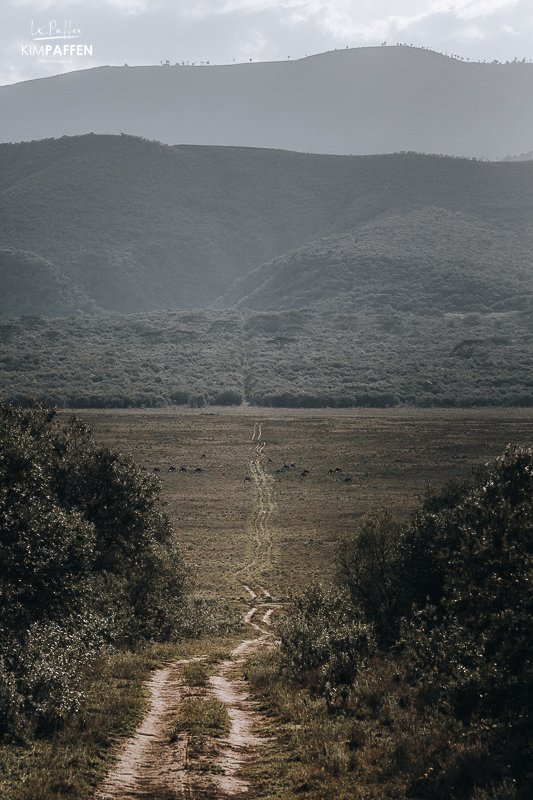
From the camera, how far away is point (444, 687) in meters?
9.63

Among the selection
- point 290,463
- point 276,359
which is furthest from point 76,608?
point 276,359

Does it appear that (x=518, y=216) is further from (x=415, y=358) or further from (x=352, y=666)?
(x=352, y=666)

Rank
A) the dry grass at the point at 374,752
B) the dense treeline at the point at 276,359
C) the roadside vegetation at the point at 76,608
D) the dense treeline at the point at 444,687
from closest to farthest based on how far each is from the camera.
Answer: the dry grass at the point at 374,752
the dense treeline at the point at 444,687
the roadside vegetation at the point at 76,608
the dense treeline at the point at 276,359

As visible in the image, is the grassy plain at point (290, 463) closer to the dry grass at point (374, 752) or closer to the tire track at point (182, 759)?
the tire track at point (182, 759)

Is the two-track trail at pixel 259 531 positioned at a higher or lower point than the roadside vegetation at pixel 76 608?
lower

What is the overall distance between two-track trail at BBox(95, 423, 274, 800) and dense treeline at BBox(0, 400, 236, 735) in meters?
1.38

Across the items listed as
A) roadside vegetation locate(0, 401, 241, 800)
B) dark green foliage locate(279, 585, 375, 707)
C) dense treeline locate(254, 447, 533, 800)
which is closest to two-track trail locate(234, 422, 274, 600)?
roadside vegetation locate(0, 401, 241, 800)

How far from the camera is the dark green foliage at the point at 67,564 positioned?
9.92 m

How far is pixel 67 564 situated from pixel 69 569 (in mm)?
111

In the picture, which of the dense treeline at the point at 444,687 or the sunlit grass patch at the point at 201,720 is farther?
the sunlit grass patch at the point at 201,720

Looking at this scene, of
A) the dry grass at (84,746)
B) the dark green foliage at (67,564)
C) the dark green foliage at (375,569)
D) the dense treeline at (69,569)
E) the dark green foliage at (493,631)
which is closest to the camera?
the dry grass at (84,746)

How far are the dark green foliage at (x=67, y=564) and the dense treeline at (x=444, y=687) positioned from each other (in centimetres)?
392

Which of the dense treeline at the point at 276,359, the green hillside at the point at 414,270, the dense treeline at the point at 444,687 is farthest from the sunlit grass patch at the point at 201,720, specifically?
the green hillside at the point at 414,270

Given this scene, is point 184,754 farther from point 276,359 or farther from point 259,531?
point 276,359
